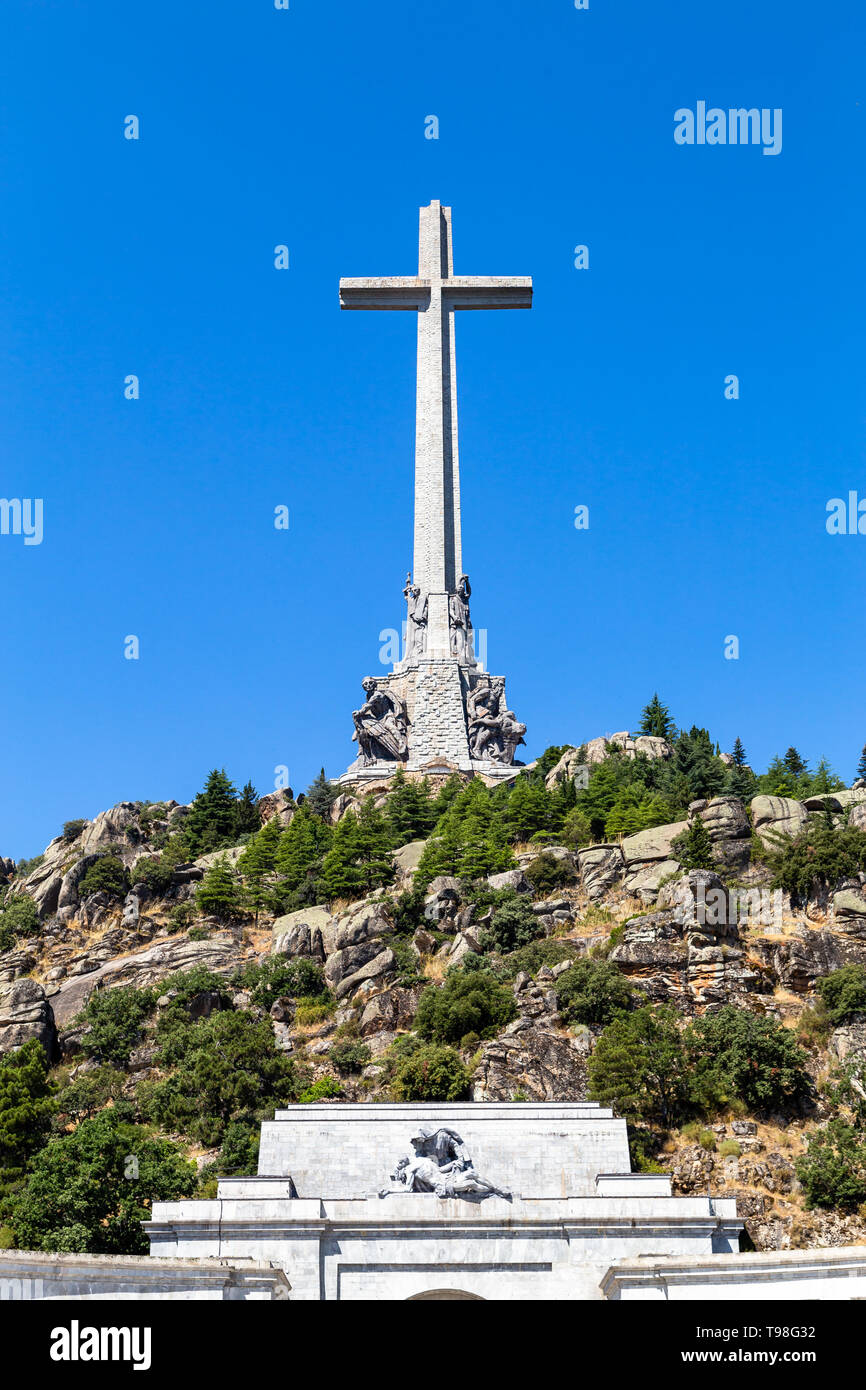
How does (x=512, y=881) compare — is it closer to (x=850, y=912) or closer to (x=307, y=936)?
(x=307, y=936)

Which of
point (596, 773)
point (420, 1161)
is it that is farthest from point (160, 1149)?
point (596, 773)

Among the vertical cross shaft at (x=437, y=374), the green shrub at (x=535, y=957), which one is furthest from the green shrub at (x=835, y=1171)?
the vertical cross shaft at (x=437, y=374)

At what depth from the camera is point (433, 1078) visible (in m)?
44.5

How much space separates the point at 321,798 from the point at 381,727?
5.79m

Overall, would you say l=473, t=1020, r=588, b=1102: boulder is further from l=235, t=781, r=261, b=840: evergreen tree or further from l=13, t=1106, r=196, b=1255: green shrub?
l=235, t=781, r=261, b=840: evergreen tree

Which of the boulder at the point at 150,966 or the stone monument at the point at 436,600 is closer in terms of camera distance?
the boulder at the point at 150,966

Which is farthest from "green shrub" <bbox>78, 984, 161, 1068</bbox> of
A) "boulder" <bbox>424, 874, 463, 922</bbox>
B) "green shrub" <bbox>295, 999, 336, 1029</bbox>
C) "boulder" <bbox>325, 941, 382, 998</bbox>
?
"boulder" <bbox>424, 874, 463, 922</bbox>

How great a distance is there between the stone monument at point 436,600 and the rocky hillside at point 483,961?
Result: 8650mm

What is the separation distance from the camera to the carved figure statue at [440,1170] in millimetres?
34812

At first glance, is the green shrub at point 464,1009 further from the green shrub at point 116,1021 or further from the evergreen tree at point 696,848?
the green shrub at point 116,1021

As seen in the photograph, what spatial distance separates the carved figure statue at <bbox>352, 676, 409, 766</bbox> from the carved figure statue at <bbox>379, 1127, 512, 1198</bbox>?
45724 millimetres

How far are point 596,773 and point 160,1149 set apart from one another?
36222 mm

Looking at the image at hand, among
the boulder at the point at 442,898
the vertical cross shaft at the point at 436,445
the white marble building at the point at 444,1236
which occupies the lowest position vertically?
the white marble building at the point at 444,1236
